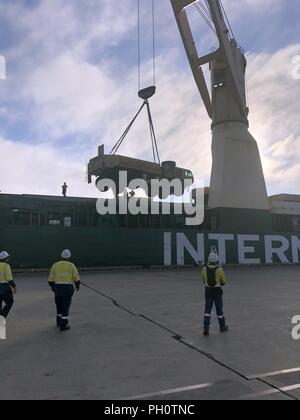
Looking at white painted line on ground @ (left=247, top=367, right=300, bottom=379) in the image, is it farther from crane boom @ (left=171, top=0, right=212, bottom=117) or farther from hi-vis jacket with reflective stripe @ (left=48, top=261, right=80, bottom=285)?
crane boom @ (left=171, top=0, right=212, bottom=117)

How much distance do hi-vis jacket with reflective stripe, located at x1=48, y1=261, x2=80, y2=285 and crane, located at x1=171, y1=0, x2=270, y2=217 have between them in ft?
79.9

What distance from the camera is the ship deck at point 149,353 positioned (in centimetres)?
512

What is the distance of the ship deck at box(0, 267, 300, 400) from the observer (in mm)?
5121

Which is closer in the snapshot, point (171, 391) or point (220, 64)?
point (171, 391)

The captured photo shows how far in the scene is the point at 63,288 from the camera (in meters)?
8.63

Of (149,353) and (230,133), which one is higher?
(230,133)

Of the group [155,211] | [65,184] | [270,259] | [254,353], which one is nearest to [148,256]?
[155,211]

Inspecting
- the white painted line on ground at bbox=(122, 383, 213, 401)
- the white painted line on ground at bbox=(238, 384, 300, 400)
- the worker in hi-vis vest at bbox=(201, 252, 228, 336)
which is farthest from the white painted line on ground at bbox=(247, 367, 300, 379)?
the worker in hi-vis vest at bbox=(201, 252, 228, 336)

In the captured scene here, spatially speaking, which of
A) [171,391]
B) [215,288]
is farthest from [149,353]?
[215,288]

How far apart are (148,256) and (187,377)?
2318 centimetres

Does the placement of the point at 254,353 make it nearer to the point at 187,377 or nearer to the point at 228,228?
the point at 187,377

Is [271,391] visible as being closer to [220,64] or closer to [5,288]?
[5,288]

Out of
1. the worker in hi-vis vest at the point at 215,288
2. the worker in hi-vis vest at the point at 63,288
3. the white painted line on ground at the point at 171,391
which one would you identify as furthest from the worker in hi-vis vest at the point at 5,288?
the white painted line on ground at the point at 171,391

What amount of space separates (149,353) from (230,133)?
2813 cm
